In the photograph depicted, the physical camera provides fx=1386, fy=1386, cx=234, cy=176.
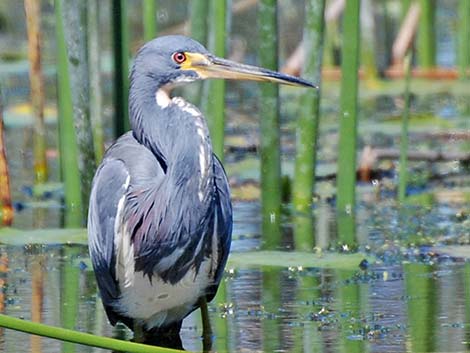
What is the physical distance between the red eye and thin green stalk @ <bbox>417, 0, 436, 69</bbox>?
5579mm

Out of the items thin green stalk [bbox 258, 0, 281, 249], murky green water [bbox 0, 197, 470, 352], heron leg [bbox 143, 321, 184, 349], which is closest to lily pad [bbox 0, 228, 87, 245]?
murky green water [bbox 0, 197, 470, 352]

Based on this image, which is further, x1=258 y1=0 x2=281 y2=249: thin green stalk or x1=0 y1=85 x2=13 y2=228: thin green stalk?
x1=0 y1=85 x2=13 y2=228: thin green stalk

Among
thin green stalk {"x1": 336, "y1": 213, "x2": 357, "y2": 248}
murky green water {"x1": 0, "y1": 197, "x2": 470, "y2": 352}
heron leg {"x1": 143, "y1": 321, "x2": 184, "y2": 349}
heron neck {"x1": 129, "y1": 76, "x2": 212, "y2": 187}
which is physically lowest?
heron leg {"x1": 143, "y1": 321, "x2": 184, "y2": 349}

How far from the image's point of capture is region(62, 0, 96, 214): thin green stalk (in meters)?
6.55

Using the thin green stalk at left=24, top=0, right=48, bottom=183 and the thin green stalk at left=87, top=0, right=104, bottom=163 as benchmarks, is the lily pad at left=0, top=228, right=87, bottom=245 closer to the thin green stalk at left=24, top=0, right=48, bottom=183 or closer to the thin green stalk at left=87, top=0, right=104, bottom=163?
the thin green stalk at left=87, top=0, right=104, bottom=163

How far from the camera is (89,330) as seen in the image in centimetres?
523

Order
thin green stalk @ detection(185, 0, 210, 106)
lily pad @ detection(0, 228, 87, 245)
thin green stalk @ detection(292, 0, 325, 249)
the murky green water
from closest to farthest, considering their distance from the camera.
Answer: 1. the murky green water
2. lily pad @ detection(0, 228, 87, 245)
3. thin green stalk @ detection(292, 0, 325, 249)
4. thin green stalk @ detection(185, 0, 210, 106)

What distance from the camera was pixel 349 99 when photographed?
21.7 feet

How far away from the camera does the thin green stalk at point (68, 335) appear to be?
11.6 ft

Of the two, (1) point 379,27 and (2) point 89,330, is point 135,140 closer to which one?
(2) point 89,330

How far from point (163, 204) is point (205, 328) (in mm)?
476

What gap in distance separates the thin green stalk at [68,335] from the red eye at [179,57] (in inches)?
68.5

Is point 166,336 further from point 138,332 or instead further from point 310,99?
point 310,99

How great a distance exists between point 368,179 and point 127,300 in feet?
Result: 11.7
